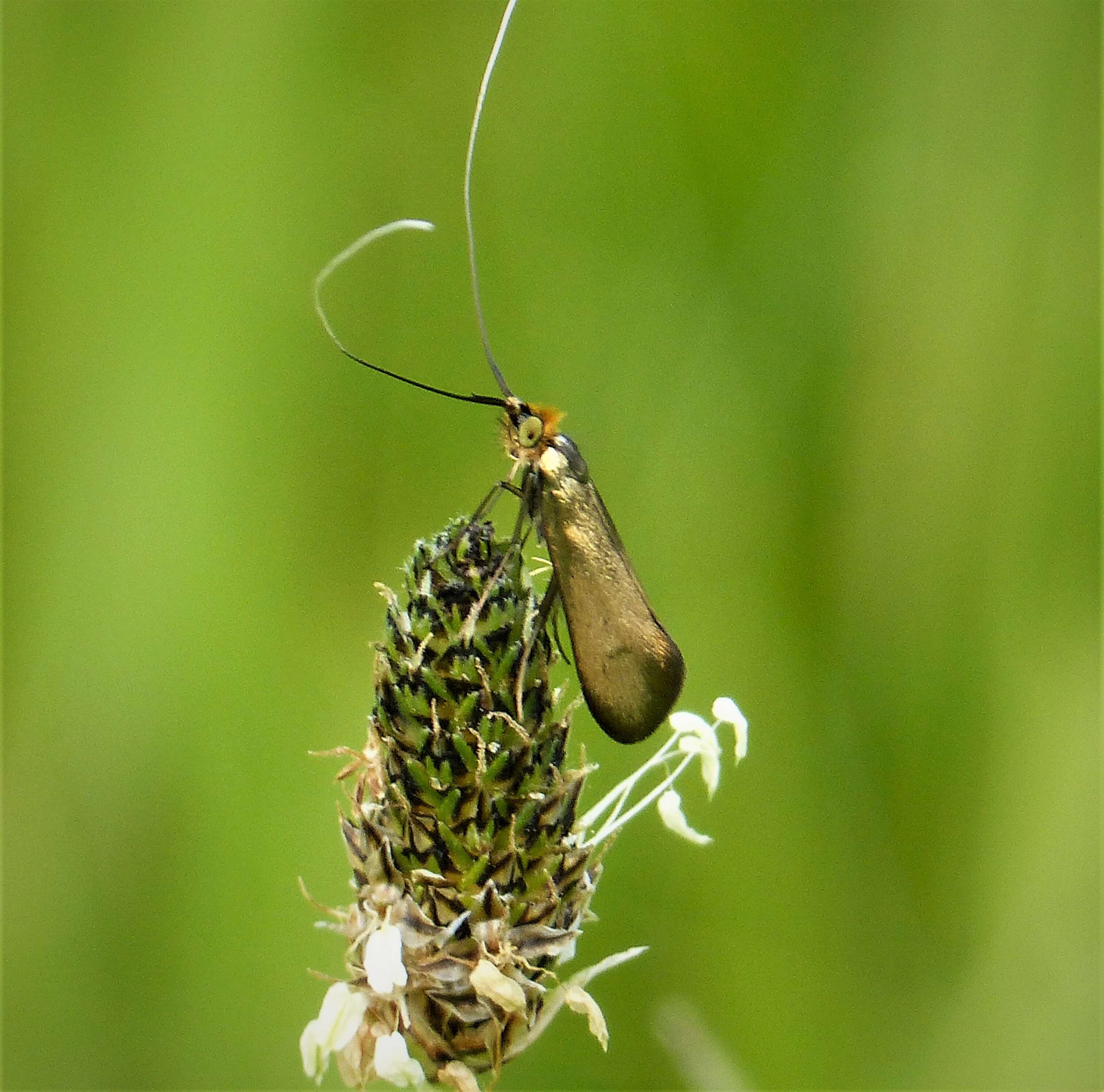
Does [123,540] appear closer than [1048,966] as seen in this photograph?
No

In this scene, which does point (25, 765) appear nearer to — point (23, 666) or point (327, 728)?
point (23, 666)

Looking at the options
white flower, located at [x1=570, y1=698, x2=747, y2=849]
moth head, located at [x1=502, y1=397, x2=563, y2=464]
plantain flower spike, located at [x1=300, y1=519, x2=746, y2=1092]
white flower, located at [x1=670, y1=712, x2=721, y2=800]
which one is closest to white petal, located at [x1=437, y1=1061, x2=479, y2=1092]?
plantain flower spike, located at [x1=300, y1=519, x2=746, y2=1092]

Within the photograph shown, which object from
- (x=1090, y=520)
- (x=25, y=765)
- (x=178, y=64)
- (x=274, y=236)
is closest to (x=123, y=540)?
(x=25, y=765)

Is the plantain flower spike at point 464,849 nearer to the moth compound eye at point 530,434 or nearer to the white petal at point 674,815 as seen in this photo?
the white petal at point 674,815

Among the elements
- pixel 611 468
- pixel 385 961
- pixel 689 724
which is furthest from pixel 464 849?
pixel 611 468

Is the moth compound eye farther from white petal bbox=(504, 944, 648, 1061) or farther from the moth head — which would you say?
white petal bbox=(504, 944, 648, 1061)

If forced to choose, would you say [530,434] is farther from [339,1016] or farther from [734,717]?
[339,1016]

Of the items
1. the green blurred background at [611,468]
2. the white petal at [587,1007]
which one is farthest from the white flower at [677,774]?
the green blurred background at [611,468]
